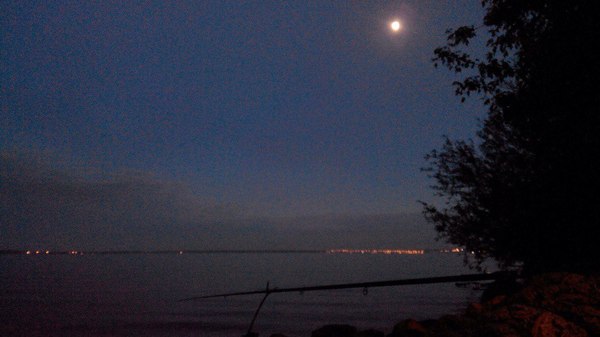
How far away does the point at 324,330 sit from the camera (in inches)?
641

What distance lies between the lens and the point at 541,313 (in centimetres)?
733

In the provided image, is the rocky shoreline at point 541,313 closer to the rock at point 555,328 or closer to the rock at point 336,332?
the rock at point 555,328

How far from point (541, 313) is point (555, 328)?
0.35m

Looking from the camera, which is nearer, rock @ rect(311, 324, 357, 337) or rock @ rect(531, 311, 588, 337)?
rock @ rect(531, 311, 588, 337)

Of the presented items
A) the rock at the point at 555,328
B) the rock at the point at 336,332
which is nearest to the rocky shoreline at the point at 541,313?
the rock at the point at 555,328

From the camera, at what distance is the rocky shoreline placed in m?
7.07

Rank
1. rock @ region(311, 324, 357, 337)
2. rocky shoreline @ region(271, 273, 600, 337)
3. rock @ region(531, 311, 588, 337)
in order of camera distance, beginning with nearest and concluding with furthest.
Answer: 1. rock @ region(531, 311, 588, 337)
2. rocky shoreline @ region(271, 273, 600, 337)
3. rock @ region(311, 324, 357, 337)

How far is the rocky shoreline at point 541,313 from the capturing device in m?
7.07

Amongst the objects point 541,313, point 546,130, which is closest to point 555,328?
point 541,313

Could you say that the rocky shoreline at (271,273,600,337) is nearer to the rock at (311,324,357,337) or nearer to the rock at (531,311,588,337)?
the rock at (531,311,588,337)

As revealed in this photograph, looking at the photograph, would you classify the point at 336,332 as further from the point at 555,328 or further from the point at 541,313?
the point at 555,328

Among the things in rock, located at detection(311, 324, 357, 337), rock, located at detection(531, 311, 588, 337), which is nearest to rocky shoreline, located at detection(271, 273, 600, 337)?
rock, located at detection(531, 311, 588, 337)

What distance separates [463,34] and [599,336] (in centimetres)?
651

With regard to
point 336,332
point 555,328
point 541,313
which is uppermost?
point 541,313
